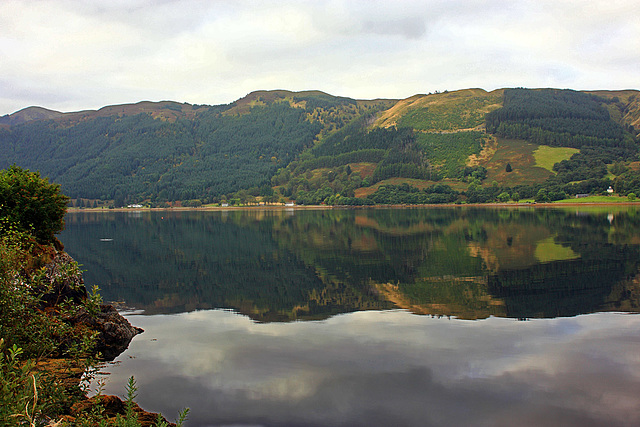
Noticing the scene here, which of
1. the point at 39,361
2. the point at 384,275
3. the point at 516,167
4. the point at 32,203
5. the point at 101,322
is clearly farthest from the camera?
the point at 516,167

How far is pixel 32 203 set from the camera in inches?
824

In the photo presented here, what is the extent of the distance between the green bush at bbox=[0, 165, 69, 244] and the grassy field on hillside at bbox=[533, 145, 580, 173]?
585 feet

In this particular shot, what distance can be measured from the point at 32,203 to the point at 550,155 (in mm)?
Result: 196487

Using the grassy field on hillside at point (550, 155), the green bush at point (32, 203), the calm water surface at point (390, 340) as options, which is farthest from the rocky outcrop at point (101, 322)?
the grassy field on hillside at point (550, 155)

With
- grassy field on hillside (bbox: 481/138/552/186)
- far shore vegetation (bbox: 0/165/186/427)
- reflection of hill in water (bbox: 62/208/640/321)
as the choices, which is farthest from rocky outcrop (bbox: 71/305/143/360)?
grassy field on hillside (bbox: 481/138/552/186)

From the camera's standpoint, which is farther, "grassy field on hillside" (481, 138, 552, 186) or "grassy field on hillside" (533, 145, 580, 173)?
"grassy field on hillside" (533, 145, 580, 173)

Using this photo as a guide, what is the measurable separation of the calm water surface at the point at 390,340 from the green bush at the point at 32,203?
19.6ft

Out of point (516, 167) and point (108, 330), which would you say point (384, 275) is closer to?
point (108, 330)

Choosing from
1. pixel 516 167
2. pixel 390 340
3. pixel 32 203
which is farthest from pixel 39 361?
pixel 516 167

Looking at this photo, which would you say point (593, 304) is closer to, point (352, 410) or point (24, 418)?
point (352, 410)

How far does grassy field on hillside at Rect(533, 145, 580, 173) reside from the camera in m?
176

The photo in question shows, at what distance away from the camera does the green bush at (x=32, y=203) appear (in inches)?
800

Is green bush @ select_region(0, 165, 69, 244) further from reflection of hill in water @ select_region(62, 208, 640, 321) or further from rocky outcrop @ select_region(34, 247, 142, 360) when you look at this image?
reflection of hill in water @ select_region(62, 208, 640, 321)

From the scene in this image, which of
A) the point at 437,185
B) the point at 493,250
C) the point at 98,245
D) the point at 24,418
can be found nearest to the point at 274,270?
the point at 493,250
